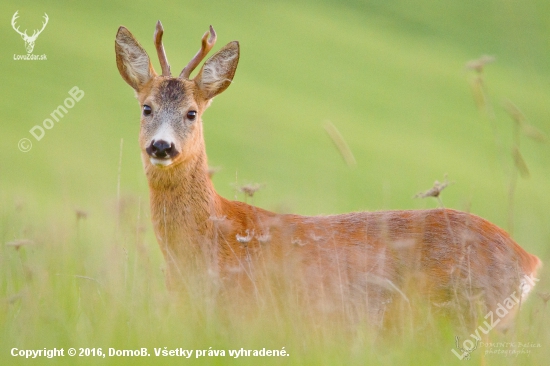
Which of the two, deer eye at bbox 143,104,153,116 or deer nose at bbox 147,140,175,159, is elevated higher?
deer eye at bbox 143,104,153,116

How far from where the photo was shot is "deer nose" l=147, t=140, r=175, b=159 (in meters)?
6.07

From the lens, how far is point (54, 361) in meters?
4.18

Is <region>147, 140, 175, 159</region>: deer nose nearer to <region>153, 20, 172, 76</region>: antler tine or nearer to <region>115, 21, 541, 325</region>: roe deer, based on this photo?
<region>115, 21, 541, 325</region>: roe deer

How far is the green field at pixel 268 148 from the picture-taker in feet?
15.8

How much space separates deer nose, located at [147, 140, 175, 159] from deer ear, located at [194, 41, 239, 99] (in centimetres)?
96

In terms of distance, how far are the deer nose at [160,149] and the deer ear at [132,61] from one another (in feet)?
3.32

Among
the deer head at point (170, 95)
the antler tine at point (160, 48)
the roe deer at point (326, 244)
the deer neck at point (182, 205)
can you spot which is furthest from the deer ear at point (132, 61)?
the deer neck at point (182, 205)

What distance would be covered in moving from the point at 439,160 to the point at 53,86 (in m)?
13.0

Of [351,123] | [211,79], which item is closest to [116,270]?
[211,79]

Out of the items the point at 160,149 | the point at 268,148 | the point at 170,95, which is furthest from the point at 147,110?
the point at 268,148

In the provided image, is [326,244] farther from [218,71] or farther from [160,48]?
[160,48]

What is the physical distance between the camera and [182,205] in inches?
247

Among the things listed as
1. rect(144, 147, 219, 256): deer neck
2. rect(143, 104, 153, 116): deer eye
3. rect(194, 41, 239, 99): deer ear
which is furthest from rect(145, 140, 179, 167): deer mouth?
rect(194, 41, 239, 99): deer ear

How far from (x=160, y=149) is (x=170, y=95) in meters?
0.76
